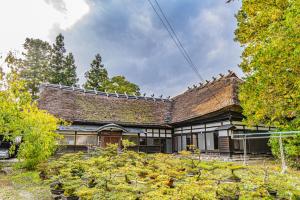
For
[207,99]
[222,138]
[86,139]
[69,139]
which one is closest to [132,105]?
[86,139]

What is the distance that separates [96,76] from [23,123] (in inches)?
1159

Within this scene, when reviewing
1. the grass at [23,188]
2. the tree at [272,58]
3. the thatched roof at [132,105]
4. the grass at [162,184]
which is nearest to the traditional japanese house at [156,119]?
the thatched roof at [132,105]

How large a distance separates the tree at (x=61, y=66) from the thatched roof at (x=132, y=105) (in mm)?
16074

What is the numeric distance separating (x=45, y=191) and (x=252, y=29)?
10.5 metres

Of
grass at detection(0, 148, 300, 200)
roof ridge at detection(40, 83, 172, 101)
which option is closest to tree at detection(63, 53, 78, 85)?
roof ridge at detection(40, 83, 172, 101)

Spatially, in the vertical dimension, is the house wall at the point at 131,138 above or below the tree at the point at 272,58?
below

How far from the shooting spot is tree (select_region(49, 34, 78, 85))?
125 feet

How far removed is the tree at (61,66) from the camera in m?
38.0

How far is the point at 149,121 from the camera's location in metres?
22.3

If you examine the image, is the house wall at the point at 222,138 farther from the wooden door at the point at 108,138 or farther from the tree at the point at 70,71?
the tree at the point at 70,71

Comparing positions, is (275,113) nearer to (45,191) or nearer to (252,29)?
(252,29)

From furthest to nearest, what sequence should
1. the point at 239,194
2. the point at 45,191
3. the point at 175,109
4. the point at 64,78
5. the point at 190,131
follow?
1. the point at 64,78
2. the point at 175,109
3. the point at 190,131
4. the point at 45,191
5. the point at 239,194

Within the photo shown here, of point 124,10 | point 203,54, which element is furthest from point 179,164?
point 203,54

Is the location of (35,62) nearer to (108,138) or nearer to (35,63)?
(35,63)
